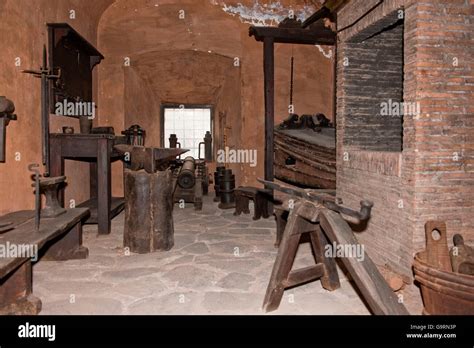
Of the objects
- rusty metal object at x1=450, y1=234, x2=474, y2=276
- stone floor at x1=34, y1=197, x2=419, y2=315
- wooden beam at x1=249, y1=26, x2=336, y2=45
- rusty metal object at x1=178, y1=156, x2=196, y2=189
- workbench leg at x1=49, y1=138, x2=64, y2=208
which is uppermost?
wooden beam at x1=249, y1=26, x2=336, y2=45

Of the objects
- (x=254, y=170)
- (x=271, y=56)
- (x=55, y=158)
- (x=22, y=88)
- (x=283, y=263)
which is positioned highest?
(x=271, y=56)

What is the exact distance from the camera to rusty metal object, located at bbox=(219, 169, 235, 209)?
27.5ft

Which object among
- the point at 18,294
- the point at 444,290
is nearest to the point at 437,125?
the point at 444,290

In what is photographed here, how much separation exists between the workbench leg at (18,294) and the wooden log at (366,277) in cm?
245

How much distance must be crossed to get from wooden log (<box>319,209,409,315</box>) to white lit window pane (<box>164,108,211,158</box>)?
9.85 m

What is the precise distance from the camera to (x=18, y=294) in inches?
124

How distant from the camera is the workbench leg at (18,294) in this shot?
310cm

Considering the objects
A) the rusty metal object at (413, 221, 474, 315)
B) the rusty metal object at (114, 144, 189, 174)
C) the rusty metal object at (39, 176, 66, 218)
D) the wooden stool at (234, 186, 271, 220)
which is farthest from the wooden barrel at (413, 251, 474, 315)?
the wooden stool at (234, 186, 271, 220)

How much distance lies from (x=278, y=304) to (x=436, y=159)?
1979 millimetres

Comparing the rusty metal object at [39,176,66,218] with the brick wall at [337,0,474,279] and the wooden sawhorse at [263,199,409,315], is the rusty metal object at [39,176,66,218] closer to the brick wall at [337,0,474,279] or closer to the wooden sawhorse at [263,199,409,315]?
the wooden sawhorse at [263,199,409,315]

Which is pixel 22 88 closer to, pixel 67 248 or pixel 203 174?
pixel 67 248

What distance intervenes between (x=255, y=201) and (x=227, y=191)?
4.40 ft

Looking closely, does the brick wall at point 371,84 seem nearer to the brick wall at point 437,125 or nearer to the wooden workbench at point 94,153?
the brick wall at point 437,125

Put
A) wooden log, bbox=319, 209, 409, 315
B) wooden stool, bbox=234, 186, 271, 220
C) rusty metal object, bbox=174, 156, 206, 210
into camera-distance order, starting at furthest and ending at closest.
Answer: rusty metal object, bbox=174, 156, 206, 210
wooden stool, bbox=234, 186, 271, 220
wooden log, bbox=319, 209, 409, 315
